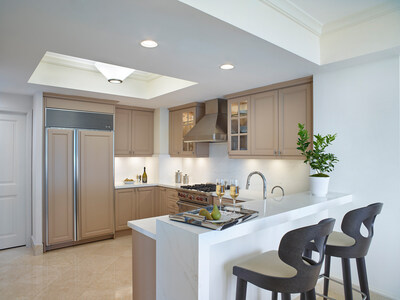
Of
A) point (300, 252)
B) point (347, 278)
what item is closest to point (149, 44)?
point (300, 252)

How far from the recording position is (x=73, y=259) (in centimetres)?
379

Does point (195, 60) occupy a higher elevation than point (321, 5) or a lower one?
lower

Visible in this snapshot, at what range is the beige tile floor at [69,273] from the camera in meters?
2.88

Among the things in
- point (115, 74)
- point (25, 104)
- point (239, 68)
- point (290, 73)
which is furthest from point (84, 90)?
point (290, 73)

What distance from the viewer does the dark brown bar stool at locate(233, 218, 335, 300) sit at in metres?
1.42

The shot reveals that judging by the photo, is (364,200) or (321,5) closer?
(321,5)

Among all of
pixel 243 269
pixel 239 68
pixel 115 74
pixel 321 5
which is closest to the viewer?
pixel 243 269

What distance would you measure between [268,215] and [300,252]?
52 cm

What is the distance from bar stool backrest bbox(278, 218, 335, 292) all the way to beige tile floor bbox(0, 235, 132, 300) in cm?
192

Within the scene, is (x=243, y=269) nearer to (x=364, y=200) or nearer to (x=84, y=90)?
(x=364, y=200)

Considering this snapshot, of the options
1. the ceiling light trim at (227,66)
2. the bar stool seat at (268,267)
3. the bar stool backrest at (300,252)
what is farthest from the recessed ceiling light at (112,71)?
the bar stool backrest at (300,252)

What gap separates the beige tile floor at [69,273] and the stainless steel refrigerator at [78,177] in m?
0.29

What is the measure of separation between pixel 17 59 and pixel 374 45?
3.33 metres

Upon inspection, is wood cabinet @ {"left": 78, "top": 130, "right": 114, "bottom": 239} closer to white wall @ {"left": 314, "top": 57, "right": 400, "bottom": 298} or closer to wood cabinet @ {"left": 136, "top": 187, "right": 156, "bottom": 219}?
wood cabinet @ {"left": 136, "top": 187, "right": 156, "bottom": 219}
